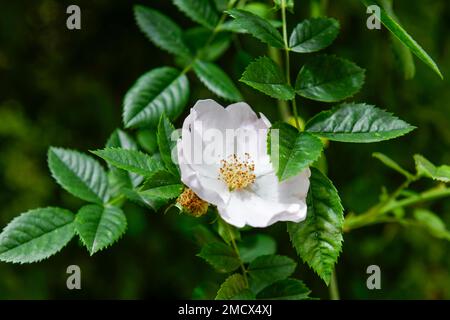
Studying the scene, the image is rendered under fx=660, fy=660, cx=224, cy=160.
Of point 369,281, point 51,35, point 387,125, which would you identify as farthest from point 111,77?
point 387,125

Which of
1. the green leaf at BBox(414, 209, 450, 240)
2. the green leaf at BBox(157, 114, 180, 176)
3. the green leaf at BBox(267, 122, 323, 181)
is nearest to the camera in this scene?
the green leaf at BBox(267, 122, 323, 181)

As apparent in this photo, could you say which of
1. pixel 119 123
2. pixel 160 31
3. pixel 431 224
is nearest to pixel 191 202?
pixel 160 31

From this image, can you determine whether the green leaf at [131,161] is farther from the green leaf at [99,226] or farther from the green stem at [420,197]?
the green stem at [420,197]

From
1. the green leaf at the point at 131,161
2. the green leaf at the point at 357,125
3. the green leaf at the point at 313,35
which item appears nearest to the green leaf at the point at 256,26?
the green leaf at the point at 313,35

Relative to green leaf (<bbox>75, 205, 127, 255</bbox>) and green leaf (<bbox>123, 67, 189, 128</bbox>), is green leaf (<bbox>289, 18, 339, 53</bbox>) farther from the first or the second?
green leaf (<bbox>75, 205, 127, 255</bbox>)

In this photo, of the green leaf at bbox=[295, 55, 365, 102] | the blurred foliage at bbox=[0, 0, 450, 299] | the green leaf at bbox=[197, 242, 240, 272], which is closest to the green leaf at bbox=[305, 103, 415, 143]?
the green leaf at bbox=[295, 55, 365, 102]

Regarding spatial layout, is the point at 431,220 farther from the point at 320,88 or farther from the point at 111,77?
the point at 111,77

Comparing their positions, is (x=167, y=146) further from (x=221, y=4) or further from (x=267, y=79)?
(x=221, y=4)
